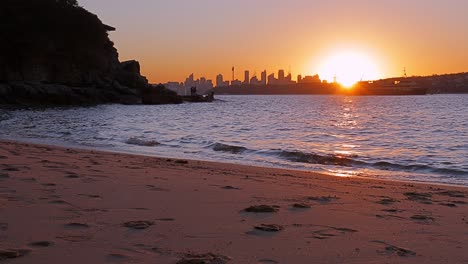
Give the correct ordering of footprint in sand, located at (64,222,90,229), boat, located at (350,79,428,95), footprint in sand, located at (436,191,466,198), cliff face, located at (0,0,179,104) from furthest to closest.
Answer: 1. boat, located at (350,79,428,95)
2. cliff face, located at (0,0,179,104)
3. footprint in sand, located at (436,191,466,198)
4. footprint in sand, located at (64,222,90,229)

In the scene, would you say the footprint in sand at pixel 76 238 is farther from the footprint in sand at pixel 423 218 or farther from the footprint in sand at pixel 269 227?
the footprint in sand at pixel 423 218

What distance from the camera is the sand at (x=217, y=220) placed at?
12.5 ft

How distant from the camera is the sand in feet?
12.5

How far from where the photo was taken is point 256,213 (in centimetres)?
536

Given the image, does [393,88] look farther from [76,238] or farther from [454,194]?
[76,238]

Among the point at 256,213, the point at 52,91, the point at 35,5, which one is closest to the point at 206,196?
the point at 256,213

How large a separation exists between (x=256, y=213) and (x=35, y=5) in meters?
65.1

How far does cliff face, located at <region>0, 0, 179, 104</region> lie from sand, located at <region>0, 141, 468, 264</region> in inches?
1804

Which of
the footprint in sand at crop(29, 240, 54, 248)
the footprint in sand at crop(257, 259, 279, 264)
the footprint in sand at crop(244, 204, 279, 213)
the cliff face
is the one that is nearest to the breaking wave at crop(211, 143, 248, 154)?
the footprint in sand at crop(244, 204, 279, 213)

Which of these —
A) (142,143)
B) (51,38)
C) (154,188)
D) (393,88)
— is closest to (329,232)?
(154,188)

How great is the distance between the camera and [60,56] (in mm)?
63156

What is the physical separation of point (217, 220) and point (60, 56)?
63574 mm

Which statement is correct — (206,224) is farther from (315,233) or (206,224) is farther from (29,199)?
(29,199)

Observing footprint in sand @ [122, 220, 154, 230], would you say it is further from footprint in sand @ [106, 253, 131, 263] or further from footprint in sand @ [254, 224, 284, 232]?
footprint in sand @ [254, 224, 284, 232]
